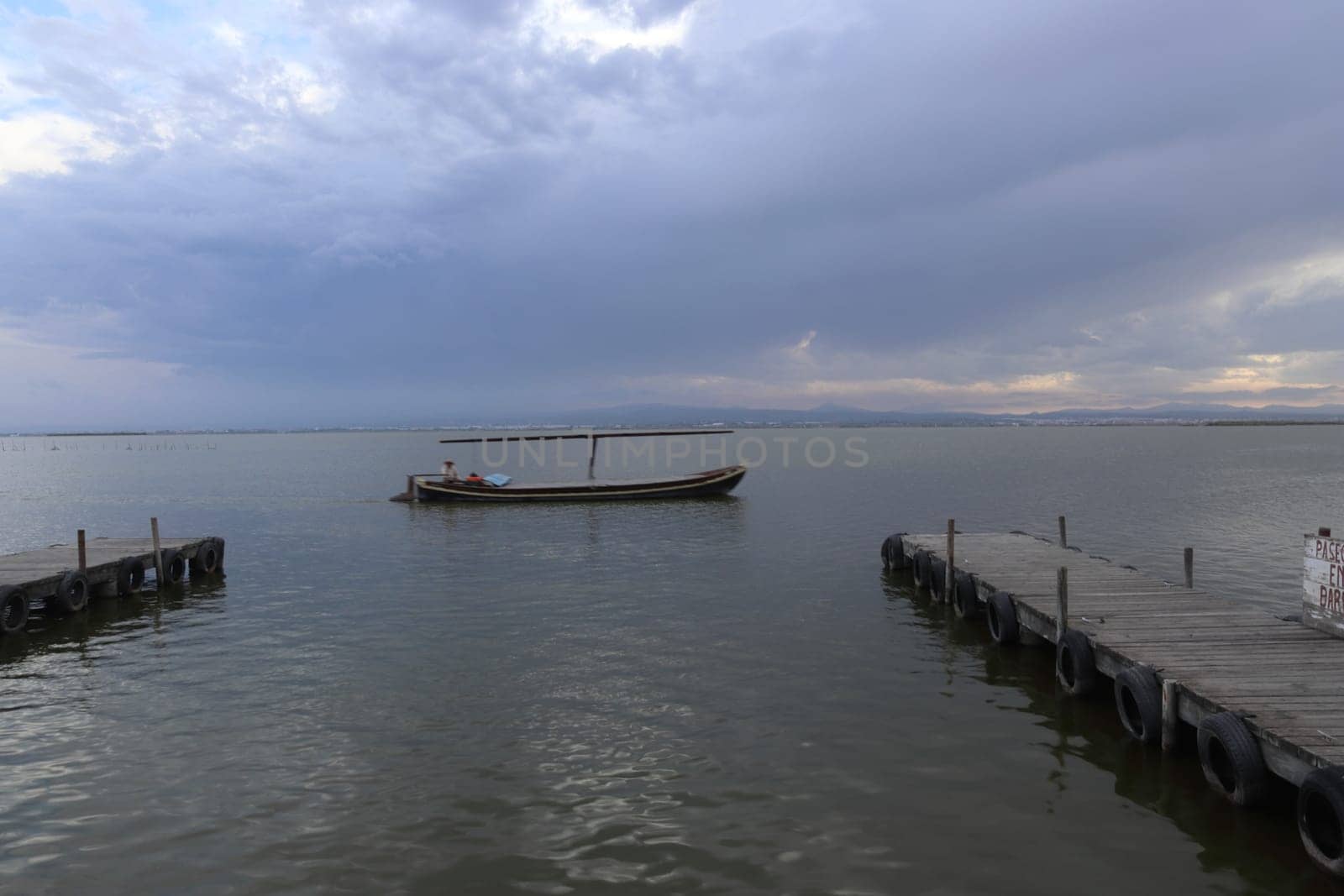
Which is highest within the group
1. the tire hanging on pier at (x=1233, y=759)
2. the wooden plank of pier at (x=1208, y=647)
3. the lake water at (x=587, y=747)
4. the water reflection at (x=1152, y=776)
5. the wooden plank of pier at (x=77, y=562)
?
the wooden plank of pier at (x=77, y=562)

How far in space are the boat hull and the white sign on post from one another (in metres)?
A: 35.1

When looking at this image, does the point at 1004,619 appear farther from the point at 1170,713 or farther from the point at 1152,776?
the point at 1152,776

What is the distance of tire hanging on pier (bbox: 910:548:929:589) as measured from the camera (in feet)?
69.8

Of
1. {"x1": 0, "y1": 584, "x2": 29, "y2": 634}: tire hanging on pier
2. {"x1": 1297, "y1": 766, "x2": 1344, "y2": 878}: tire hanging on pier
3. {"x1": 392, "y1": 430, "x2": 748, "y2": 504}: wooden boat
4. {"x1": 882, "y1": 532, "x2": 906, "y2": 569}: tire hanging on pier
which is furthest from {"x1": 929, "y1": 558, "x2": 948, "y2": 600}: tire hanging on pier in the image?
{"x1": 392, "y1": 430, "x2": 748, "y2": 504}: wooden boat

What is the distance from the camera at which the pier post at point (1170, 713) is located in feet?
34.4

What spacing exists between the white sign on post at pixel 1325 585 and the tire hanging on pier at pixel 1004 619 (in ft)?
14.7

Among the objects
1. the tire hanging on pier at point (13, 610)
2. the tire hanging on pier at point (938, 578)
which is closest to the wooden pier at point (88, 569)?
the tire hanging on pier at point (13, 610)

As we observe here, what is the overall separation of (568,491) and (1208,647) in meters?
36.3

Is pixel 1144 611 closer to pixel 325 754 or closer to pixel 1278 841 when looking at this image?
pixel 1278 841

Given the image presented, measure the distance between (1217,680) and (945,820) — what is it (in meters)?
4.21

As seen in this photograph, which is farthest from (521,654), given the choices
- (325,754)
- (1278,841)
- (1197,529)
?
(1197,529)

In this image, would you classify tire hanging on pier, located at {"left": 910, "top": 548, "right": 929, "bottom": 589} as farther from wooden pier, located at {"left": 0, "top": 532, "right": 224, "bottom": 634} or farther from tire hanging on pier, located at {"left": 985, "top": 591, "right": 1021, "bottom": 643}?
wooden pier, located at {"left": 0, "top": 532, "right": 224, "bottom": 634}

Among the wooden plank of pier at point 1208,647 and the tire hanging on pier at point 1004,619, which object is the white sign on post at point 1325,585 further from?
the tire hanging on pier at point 1004,619

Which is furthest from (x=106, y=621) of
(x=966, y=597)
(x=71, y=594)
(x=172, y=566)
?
(x=966, y=597)
